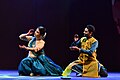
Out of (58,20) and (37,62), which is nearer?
(37,62)

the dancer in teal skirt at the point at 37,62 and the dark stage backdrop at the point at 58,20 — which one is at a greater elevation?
the dark stage backdrop at the point at 58,20

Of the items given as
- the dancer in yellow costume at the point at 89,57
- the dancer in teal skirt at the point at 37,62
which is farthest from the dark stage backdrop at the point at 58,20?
the dancer in yellow costume at the point at 89,57

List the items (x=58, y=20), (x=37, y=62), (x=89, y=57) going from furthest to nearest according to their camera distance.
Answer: (x=58, y=20)
(x=37, y=62)
(x=89, y=57)

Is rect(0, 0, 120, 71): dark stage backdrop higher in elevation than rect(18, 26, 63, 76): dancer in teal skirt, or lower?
higher

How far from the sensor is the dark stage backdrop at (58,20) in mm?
8148

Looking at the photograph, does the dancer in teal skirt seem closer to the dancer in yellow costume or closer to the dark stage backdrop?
the dancer in yellow costume

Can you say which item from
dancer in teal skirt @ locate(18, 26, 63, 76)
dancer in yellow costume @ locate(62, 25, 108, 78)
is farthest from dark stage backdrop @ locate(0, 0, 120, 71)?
dancer in yellow costume @ locate(62, 25, 108, 78)

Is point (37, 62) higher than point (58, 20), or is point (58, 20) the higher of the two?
point (58, 20)

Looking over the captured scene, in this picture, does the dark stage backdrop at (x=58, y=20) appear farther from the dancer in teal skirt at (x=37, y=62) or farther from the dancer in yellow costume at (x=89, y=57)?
the dancer in yellow costume at (x=89, y=57)

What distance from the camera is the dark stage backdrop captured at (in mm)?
8148

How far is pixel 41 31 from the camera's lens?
601cm

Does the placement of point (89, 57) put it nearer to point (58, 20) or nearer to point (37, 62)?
point (37, 62)

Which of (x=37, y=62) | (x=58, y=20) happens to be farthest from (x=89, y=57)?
(x=58, y=20)

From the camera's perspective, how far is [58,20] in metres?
8.20
